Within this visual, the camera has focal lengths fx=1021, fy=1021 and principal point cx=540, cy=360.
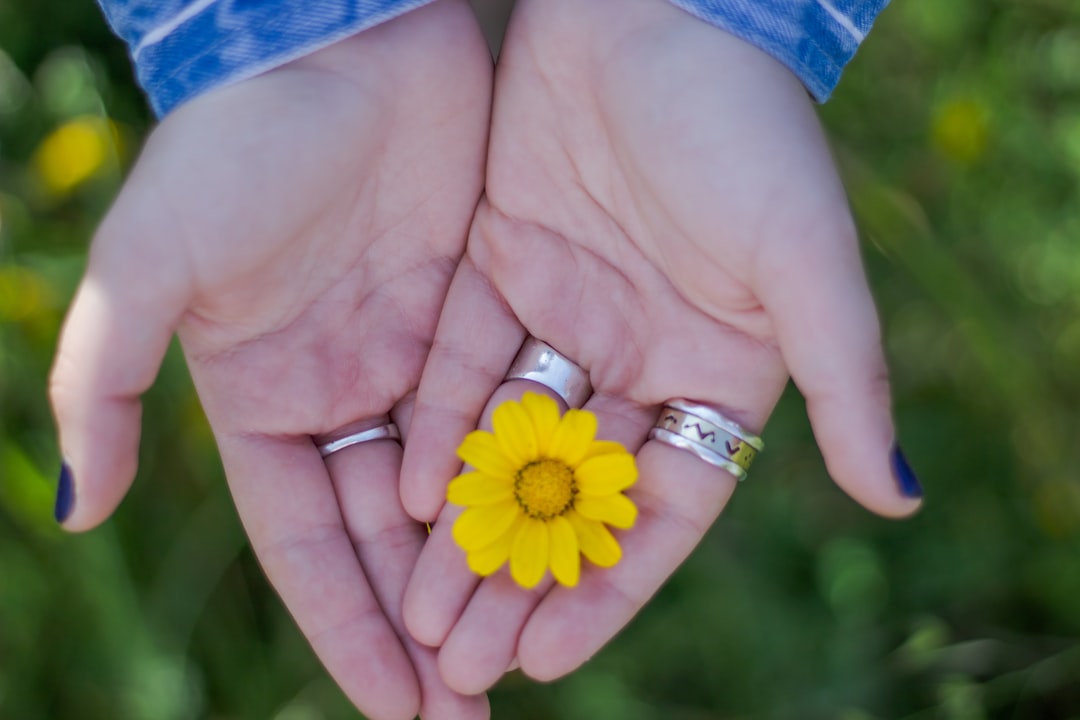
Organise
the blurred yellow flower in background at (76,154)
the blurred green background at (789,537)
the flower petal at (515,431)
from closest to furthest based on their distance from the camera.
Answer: the flower petal at (515,431) < the blurred green background at (789,537) < the blurred yellow flower in background at (76,154)

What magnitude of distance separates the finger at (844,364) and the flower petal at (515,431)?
0.44 m

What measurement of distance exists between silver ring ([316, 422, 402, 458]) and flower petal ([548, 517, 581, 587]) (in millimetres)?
326

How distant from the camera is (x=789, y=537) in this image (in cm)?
244

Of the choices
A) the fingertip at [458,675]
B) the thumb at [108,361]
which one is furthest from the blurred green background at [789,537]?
the thumb at [108,361]

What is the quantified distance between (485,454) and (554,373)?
0.21 m

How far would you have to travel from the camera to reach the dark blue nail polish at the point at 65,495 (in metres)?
1.35

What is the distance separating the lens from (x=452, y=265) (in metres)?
1.84

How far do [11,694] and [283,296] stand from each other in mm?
1383

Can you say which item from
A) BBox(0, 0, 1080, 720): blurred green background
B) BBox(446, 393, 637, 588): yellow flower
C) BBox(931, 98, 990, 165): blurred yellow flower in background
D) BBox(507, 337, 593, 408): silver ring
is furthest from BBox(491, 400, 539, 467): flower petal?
BBox(931, 98, 990, 165): blurred yellow flower in background

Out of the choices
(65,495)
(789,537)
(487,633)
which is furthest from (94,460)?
(789,537)

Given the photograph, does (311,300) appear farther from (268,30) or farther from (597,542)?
(597,542)

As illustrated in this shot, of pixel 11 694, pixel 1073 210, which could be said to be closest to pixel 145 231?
pixel 11 694

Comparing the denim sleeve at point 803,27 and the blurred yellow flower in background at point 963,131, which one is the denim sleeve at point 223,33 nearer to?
the denim sleeve at point 803,27

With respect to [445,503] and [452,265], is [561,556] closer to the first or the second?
[445,503]
